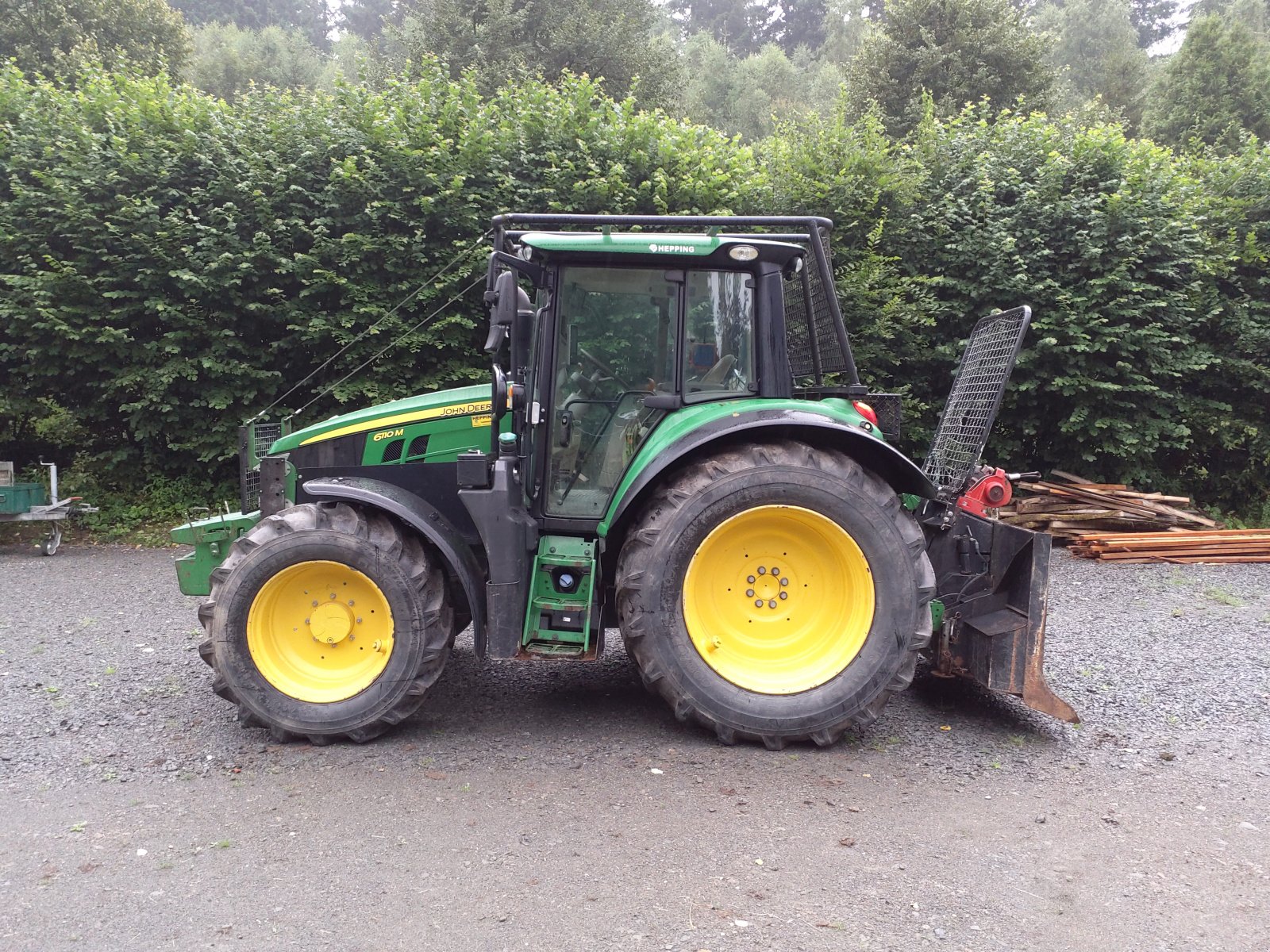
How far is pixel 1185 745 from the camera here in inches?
170

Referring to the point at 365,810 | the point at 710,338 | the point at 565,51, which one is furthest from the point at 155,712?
the point at 565,51

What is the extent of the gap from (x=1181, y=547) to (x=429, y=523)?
806cm

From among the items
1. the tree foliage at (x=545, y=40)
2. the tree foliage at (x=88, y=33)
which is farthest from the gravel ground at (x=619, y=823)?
the tree foliage at (x=545, y=40)

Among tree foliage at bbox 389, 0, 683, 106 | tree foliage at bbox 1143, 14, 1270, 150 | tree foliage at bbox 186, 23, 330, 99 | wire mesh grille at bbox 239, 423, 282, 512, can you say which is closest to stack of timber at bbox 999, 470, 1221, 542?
wire mesh grille at bbox 239, 423, 282, 512

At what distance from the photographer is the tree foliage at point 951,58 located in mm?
18688

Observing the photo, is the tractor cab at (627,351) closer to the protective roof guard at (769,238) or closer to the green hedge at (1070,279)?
the protective roof guard at (769,238)

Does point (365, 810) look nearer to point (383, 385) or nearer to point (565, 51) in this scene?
point (383, 385)

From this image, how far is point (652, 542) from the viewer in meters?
4.07

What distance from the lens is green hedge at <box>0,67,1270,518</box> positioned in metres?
9.34

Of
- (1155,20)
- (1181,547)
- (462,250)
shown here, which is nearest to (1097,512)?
(1181,547)

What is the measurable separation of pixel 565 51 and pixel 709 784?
20.1m

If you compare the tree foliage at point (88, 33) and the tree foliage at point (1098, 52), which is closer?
the tree foliage at point (88, 33)

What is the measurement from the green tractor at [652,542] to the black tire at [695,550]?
0.01 m

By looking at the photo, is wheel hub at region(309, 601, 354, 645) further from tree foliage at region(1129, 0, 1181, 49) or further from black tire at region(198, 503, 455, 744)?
tree foliage at region(1129, 0, 1181, 49)
